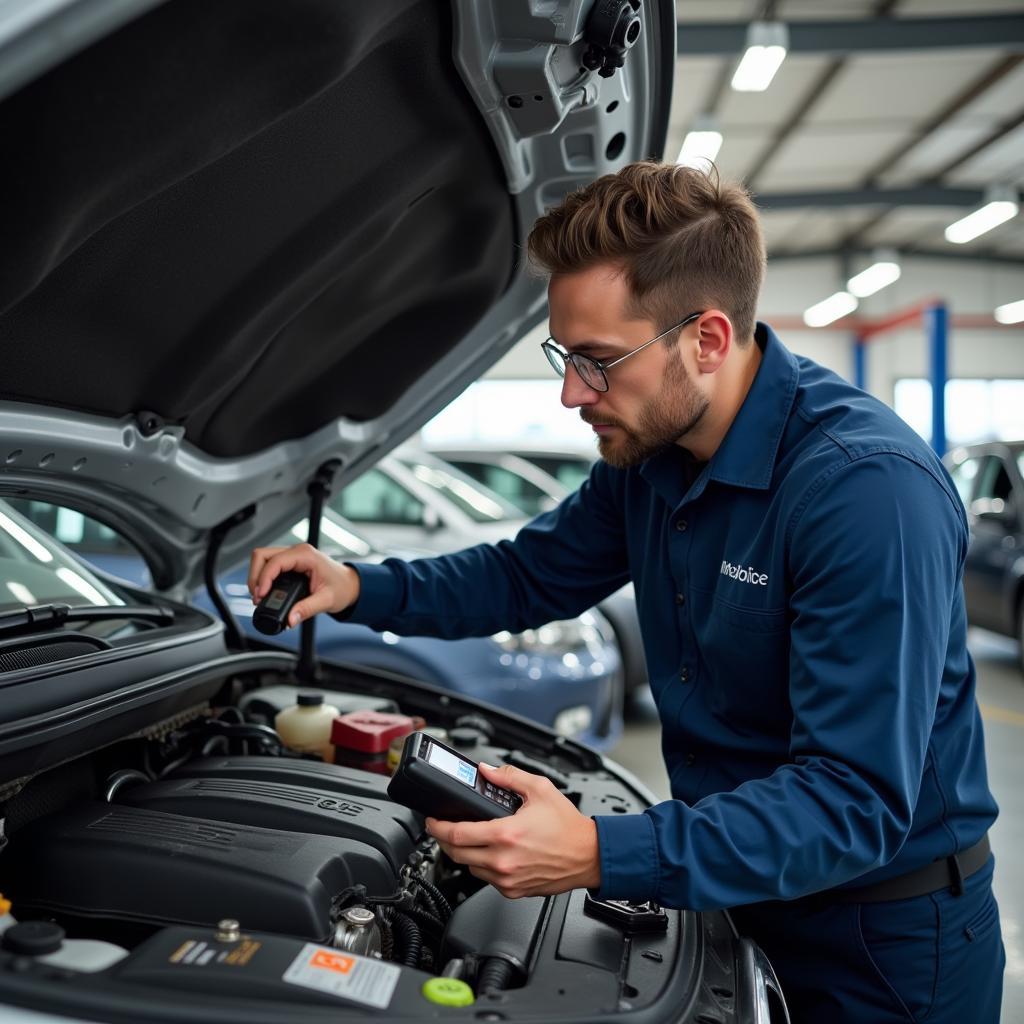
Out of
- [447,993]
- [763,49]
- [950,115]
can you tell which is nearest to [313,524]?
[447,993]

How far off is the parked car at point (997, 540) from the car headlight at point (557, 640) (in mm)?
2786

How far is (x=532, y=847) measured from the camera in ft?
3.57

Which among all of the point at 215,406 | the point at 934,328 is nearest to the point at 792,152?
the point at 934,328

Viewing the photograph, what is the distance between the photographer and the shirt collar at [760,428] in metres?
1.39

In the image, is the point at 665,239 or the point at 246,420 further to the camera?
the point at 246,420

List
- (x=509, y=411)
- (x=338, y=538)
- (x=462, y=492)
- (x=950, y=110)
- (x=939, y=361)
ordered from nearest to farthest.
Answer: (x=338, y=538) < (x=462, y=492) < (x=950, y=110) < (x=939, y=361) < (x=509, y=411)

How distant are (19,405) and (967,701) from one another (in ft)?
4.53

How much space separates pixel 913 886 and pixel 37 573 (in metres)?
1.45

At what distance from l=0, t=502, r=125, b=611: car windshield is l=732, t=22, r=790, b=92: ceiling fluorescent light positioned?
20.2ft

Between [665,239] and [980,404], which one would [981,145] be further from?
[665,239]

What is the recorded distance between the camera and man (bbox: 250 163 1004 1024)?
1.10 meters

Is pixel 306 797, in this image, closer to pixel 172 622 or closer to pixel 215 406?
pixel 172 622

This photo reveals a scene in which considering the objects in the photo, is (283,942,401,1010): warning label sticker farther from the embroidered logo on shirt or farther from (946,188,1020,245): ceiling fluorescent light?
(946,188,1020,245): ceiling fluorescent light

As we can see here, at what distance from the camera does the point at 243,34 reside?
97 cm
